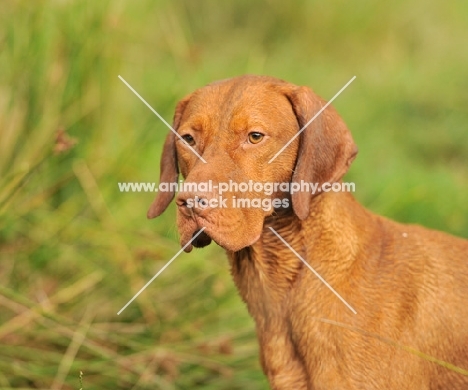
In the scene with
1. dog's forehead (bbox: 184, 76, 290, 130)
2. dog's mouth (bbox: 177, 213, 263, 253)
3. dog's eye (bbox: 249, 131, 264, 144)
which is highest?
dog's forehead (bbox: 184, 76, 290, 130)

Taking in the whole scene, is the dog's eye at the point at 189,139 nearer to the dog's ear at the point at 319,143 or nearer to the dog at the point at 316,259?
the dog at the point at 316,259

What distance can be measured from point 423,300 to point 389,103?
18.7 ft

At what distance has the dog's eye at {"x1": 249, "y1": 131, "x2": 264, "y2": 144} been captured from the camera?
10.5 ft

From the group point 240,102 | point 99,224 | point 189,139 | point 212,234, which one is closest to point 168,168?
point 189,139

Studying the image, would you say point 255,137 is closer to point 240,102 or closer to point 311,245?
point 240,102

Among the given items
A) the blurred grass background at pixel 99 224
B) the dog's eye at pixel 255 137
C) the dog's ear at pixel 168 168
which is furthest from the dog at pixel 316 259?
the blurred grass background at pixel 99 224

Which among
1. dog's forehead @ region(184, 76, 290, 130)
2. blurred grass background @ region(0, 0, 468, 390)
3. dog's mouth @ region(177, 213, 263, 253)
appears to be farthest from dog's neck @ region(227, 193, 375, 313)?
blurred grass background @ region(0, 0, 468, 390)

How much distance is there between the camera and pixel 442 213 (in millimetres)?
6500

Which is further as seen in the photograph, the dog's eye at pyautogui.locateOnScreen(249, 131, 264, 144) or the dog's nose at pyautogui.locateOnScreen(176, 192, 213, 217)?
the dog's eye at pyautogui.locateOnScreen(249, 131, 264, 144)

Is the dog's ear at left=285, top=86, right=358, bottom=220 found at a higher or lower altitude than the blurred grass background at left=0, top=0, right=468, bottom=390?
higher

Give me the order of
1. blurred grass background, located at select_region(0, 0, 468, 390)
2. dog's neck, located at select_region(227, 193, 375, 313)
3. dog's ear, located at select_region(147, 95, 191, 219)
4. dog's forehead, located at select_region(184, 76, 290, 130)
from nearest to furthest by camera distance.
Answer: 1. dog's forehead, located at select_region(184, 76, 290, 130)
2. dog's neck, located at select_region(227, 193, 375, 313)
3. dog's ear, located at select_region(147, 95, 191, 219)
4. blurred grass background, located at select_region(0, 0, 468, 390)

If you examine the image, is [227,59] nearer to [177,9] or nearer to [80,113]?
[177,9]

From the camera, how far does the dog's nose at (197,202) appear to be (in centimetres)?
294

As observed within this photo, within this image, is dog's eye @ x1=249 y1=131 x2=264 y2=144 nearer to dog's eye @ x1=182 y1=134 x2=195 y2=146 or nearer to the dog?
the dog
